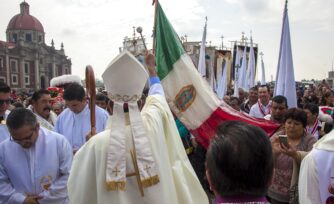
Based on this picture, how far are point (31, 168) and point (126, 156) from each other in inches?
45.7

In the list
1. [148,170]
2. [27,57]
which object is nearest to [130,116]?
[148,170]

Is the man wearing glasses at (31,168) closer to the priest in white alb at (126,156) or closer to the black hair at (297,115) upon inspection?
the priest in white alb at (126,156)

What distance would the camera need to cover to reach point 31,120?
2789mm

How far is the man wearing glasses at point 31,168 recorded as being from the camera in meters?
2.81

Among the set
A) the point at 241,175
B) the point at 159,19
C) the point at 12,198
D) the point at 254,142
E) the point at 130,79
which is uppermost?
the point at 159,19

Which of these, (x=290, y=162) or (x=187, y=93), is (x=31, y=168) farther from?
(x=290, y=162)

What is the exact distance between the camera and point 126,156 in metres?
2.32

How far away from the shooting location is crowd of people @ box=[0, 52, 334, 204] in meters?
1.32

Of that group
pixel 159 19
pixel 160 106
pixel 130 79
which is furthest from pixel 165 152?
pixel 159 19

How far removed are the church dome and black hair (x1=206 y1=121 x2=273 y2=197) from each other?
73.0 m

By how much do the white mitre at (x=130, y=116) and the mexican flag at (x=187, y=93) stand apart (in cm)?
173

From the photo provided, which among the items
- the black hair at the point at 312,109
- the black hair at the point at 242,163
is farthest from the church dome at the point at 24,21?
the black hair at the point at 242,163

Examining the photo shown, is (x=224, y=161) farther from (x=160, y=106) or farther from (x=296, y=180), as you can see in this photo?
(x=296, y=180)

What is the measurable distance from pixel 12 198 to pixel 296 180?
8.72ft
